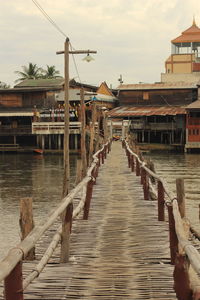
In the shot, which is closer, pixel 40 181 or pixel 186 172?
pixel 40 181

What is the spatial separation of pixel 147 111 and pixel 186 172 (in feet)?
76.7

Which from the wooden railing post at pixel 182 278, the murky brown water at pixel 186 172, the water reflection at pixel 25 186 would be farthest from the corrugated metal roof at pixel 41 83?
the wooden railing post at pixel 182 278

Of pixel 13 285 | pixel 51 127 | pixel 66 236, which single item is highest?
pixel 51 127

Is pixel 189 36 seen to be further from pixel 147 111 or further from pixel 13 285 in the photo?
pixel 13 285

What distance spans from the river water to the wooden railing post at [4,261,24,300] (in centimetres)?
1035

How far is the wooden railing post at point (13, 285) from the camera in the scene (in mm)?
4684

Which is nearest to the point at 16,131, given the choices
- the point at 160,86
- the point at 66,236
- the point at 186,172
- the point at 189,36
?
the point at 160,86

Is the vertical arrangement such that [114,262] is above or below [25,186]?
above

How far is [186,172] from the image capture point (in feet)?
129

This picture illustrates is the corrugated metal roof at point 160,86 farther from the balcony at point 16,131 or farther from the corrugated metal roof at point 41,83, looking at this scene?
the balcony at point 16,131

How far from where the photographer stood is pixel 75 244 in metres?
9.07

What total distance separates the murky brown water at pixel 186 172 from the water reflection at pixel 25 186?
653 centimetres

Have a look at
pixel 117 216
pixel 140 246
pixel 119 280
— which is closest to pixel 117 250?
pixel 140 246

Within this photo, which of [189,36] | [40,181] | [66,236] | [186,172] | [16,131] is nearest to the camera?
[66,236]
